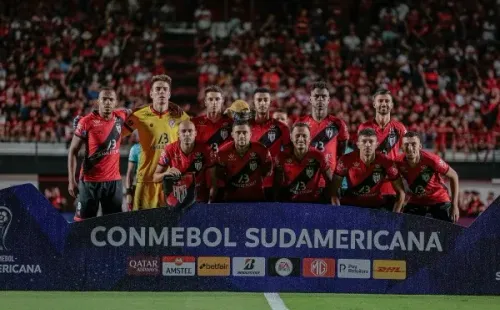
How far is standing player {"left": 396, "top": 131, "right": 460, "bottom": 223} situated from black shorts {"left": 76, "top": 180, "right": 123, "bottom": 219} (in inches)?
126

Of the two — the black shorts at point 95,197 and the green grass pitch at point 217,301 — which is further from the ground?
the black shorts at point 95,197

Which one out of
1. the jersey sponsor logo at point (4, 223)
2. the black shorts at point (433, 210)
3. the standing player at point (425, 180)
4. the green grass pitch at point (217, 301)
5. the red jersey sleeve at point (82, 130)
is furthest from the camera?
the red jersey sleeve at point (82, 130)

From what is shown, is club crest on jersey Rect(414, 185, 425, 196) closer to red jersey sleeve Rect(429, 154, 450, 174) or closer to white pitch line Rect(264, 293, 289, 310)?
red jersey sleeve Rect(429, 154, 450, 174)

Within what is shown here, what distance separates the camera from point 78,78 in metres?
21.7

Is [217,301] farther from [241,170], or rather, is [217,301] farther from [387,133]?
[387,133]

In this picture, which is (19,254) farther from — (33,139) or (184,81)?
(184,81)

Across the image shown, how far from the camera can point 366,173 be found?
29.7 feet

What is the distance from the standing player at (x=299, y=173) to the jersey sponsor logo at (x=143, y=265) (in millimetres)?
1513

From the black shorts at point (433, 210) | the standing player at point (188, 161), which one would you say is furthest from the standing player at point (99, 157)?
the black shorts at point (433, 210)

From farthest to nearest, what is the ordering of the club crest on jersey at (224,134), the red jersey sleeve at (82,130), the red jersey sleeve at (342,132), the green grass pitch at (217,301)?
the red jersey sleeve at (342,132) < the club crest on jersey at (224,134) < the red jersey sleeve at (82,130) < the green grass pitch at (217,301)

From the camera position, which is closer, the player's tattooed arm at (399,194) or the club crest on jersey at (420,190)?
the player's tattooed arm at (399,194)

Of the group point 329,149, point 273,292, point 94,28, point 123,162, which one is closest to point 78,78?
point 94,28

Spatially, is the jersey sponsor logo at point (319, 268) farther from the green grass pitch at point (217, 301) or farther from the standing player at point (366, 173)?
the standing player at point (366, 173)

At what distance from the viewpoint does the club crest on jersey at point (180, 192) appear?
8430mm
